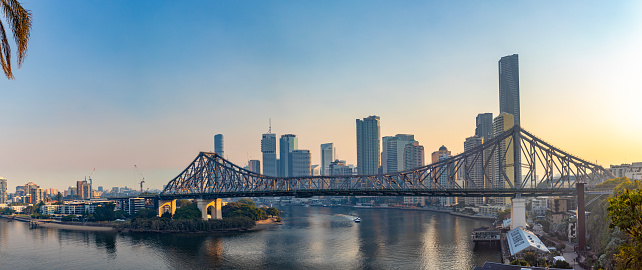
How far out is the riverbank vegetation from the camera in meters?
24.2

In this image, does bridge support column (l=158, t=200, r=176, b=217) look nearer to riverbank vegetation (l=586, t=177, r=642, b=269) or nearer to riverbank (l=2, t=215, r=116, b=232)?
riverbank (l=2, t=215, r=116, b=232)

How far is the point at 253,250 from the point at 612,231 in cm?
5227

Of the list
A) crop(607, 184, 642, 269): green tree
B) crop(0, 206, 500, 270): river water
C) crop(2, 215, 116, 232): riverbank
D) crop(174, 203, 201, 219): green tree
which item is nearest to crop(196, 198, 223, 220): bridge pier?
crop(174, 203, 201, 219): green tree

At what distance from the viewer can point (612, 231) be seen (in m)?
51.1

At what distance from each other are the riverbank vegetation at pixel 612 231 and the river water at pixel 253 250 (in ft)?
45.3

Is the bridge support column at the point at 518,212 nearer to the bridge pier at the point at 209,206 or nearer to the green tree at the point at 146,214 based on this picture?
the bridge pier at the point at 209,206

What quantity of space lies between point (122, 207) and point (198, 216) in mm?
49656

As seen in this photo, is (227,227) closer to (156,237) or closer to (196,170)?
(156,237)

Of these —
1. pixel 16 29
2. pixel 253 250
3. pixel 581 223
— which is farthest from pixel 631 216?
pixel 253 250

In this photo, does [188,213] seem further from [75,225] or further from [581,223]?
[581,223]

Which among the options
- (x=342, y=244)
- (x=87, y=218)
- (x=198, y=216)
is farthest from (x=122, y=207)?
(x=342, y=244)

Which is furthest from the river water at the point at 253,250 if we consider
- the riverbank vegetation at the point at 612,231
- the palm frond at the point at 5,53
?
the palm frond at the point at 5,53

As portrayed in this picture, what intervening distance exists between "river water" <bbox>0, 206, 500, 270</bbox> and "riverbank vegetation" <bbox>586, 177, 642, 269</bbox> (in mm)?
13813

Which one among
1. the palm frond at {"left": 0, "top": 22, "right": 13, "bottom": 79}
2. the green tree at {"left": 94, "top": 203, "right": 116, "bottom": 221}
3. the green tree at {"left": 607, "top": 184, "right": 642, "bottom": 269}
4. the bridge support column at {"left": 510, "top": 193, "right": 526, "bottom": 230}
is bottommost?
the green tree at {"left": 94, "top": 203, "right": 116, "bottom": 221}
